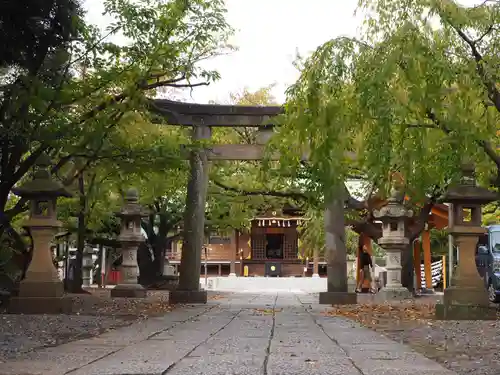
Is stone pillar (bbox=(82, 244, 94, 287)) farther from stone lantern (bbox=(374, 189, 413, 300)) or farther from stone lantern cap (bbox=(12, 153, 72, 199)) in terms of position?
stone lantern cap (bbox=(12, 153, 72, 199))

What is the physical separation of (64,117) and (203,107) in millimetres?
4535

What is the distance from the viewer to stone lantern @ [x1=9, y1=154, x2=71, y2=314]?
11.2m

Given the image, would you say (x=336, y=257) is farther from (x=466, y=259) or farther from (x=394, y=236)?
(x=466, y=259)

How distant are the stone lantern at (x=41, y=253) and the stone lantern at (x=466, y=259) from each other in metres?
6.57

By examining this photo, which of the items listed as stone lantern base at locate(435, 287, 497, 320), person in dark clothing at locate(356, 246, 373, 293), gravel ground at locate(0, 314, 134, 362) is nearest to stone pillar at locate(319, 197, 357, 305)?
stone lantern base at locate(435, 287, 497, 320)

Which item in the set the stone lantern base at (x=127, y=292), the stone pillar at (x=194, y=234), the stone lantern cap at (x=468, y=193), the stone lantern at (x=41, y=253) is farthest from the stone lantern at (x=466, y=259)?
the stone lantern base at (x=127, y=292)

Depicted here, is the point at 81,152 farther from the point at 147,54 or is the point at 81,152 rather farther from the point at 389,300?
the point at 389,300

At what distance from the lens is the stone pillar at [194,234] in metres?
14.6

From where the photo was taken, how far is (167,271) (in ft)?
94.6

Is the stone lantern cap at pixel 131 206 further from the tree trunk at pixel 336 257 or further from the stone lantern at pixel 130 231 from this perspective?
the tree trunk at pixel 336 257

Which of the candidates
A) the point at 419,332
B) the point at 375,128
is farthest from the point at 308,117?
the point at 419,332

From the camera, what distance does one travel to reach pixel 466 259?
431 inches

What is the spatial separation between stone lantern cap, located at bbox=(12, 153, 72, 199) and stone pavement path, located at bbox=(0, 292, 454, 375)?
362 cm

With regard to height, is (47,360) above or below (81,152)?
below
